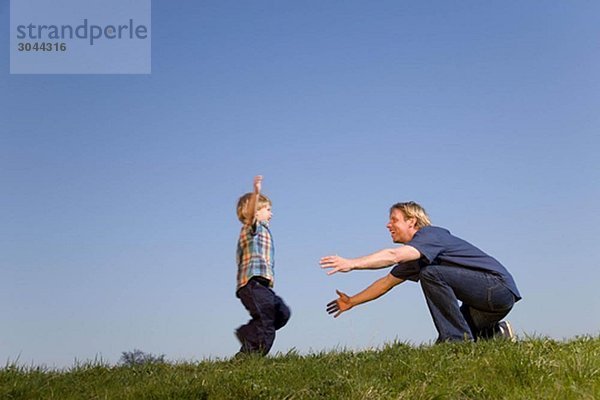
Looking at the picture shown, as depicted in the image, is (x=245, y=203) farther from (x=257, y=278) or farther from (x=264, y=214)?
(x=257, y=278)

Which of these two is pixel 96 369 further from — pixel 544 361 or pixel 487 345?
pixel 544 361

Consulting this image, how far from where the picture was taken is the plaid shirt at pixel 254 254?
10523 millimetres

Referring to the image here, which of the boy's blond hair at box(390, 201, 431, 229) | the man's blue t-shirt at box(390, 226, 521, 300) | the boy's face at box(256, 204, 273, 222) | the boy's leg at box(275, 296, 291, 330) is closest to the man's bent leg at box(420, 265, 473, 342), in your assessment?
the man's blue t-shirt at box(390, 226, 521, 300)

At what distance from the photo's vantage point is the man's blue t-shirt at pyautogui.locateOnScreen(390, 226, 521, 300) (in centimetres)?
935

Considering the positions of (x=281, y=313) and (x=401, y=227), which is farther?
(x=281, y=313)

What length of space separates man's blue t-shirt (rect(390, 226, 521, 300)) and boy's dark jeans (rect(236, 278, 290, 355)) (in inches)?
72.3

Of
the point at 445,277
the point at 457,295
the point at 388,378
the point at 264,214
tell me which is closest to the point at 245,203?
the point at 264,214

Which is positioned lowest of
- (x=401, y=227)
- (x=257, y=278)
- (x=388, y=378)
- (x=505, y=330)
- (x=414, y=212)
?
(x=388, y=378)

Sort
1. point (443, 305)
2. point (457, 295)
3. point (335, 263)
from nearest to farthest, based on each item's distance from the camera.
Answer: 1. point (335, 263)
2. point (443, 305)
3. point (457, 295)

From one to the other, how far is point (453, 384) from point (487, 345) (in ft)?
5.02

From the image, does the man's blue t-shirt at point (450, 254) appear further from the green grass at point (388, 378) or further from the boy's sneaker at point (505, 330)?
the green grass at point (388, 378)

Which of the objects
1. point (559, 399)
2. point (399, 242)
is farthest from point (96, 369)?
point (559, 399)

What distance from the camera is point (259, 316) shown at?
10.4 m

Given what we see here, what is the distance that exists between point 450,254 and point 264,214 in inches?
98.6
